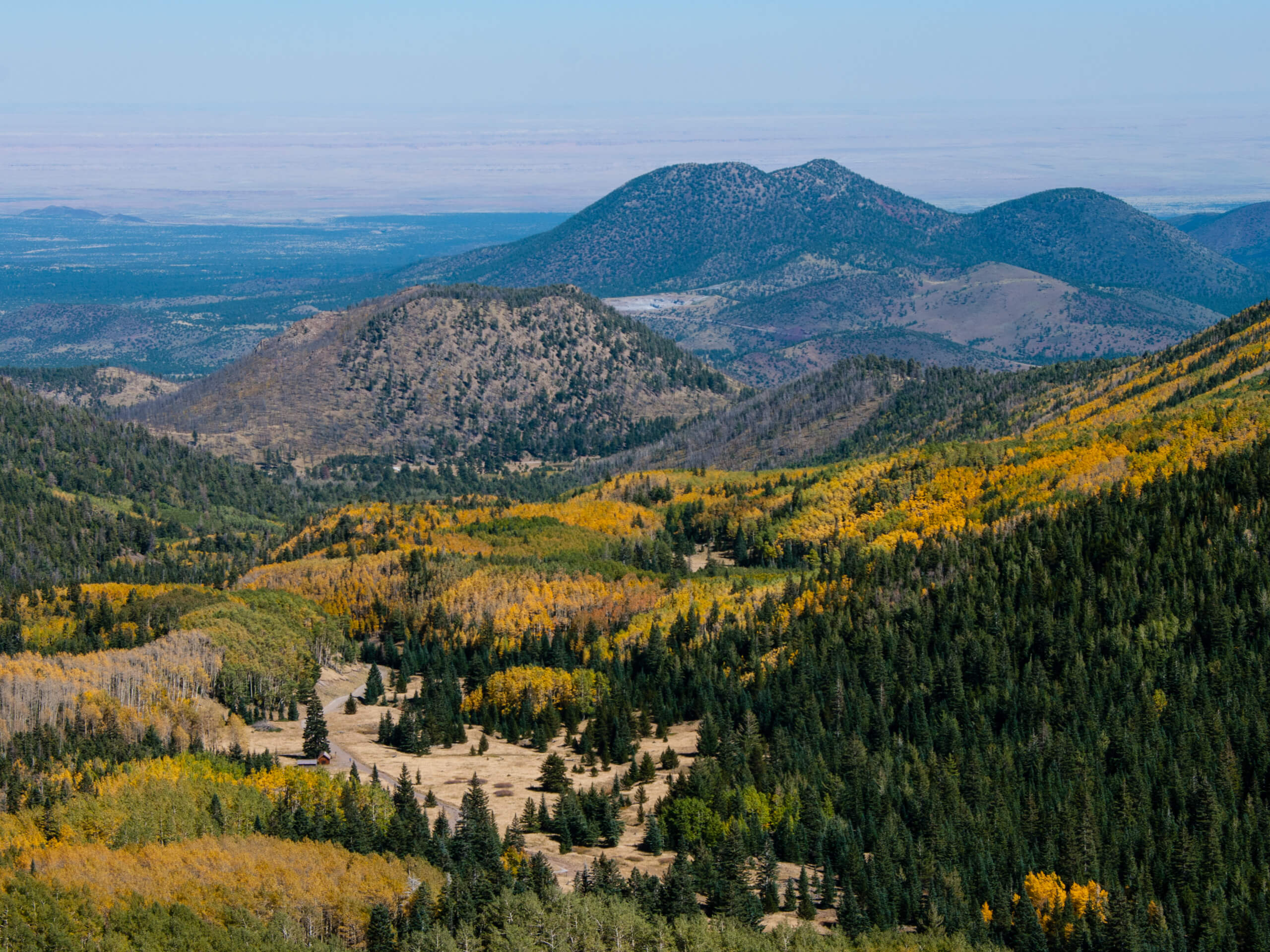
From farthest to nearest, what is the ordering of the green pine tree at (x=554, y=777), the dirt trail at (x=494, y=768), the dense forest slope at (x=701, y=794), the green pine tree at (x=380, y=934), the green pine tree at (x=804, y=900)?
1. the green pine tree at (x=554, y=777)
2. the dirt trail at (x=494, y=768)
3. the green pine tree at (x=804, y=900)
4. the dense forest slope at (x=701, y=794)
5. the green pine tree at (x=380, y=934)

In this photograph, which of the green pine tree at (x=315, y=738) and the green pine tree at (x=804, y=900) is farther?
the green pine tree at (x=315, y=738)

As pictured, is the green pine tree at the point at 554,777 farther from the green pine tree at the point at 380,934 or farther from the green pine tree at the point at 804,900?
the green pine tree at the point at 380,934

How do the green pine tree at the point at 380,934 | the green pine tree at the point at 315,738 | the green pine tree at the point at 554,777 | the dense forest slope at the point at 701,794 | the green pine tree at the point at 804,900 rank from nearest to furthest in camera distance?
the green pine tree at the point at 380,934 → the dense forest slope at the point at 701,794 → the green pine tree at the point at 804,900 → the green pine tree at the point at 554,777 → the green pine tree at the point at 315,738

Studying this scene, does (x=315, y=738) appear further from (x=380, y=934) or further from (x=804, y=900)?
(x=804, y=900)

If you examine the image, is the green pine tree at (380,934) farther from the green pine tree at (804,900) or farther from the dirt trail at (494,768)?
the green pine tree at (804,900)

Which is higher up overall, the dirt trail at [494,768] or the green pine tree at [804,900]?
the green pine tree at [804,900]

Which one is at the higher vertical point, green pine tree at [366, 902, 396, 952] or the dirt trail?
green pine tree at [366, 902, 396, 952]

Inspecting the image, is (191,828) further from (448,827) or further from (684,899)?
(684,899)

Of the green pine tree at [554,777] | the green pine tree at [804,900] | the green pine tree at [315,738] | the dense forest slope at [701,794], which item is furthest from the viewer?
the green pine tree at [315,738]

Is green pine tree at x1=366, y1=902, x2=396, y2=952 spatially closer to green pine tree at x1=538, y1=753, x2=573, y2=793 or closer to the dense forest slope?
the dense forest slope

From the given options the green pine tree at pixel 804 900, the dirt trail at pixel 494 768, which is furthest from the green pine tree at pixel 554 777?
the green pine tree at pixel 804 900

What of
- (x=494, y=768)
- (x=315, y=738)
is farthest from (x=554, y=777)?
(x=315, y=738)

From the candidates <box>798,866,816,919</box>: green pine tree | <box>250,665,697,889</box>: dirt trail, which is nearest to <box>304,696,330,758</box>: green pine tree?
<box>250,665,697,889</box>: dirt trail

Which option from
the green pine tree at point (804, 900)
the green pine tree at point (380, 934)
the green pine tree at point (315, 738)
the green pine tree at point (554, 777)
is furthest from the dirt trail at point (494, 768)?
the green pine tree at point (380, 934)
